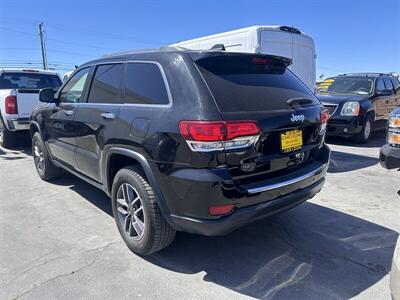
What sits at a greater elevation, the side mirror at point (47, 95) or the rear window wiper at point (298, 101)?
the side mirror at point (47, 95)

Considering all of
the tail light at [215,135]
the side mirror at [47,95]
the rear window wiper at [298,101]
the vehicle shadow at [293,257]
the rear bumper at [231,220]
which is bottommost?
the vehicle shadow at [293,257]

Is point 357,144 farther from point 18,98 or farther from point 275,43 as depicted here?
point 18,98

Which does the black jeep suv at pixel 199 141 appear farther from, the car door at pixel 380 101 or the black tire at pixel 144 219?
the car door at pixel 380 101

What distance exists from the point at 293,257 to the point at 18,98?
258 inches

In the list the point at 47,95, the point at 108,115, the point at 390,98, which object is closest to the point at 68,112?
the point at 47,95

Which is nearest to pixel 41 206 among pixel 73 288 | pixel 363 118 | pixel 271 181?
pixel 73 288

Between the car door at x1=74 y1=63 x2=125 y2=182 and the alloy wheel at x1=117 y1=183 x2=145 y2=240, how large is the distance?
1.63 ft

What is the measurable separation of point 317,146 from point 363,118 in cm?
590

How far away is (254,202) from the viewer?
281 centimetres

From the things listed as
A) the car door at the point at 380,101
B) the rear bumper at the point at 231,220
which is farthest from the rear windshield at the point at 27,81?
the car door at the point at 380,101

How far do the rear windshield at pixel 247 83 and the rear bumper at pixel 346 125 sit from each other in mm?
5545

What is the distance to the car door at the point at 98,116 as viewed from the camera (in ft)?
11.7

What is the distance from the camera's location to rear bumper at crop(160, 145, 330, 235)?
8.63ft

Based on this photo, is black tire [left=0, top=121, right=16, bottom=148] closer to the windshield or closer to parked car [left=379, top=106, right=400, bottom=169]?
parked car [left=379, top=106, right=400, bottom=169]
